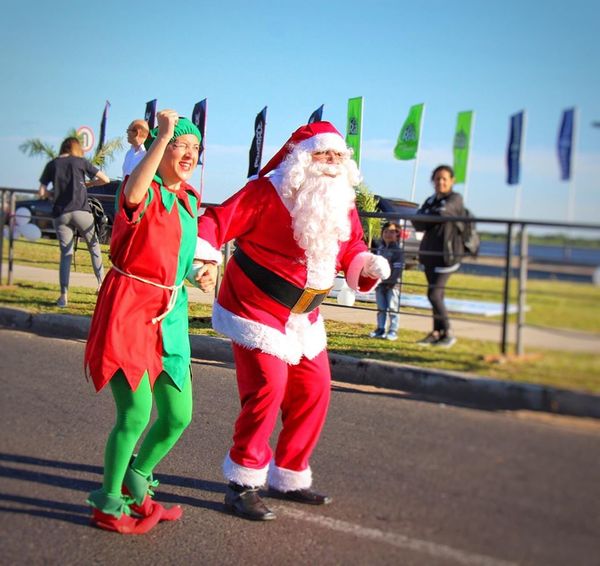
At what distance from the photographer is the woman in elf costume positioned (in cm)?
219

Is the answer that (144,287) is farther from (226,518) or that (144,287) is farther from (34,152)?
(226,518)

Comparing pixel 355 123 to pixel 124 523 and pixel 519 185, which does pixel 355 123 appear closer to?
pixel 519 185

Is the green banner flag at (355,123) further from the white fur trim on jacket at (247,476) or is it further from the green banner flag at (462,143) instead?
the white fur trim on jacket at (247,476)

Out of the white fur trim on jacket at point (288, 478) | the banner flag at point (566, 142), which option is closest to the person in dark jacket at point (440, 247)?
the banner flag at point (566, 142)

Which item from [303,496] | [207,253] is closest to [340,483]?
[303,496]

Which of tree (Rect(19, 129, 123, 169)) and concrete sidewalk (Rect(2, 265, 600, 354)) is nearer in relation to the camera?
concrete sidewalk (Rect(2, 265, 600, 354))

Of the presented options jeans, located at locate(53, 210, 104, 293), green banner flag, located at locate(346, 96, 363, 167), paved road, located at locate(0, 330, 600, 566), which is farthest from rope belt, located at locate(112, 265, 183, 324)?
green banner flag, located at locate(346, 96, 363, 167)

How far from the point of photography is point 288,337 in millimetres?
2201

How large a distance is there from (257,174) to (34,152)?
624 mm

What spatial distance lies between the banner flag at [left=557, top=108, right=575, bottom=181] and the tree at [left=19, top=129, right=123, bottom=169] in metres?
1.34

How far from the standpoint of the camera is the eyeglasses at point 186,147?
7.34ft

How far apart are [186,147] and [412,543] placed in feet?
4.00

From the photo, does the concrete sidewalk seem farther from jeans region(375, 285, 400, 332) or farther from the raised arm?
the raised arm

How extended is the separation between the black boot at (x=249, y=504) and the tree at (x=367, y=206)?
835 millimetres
